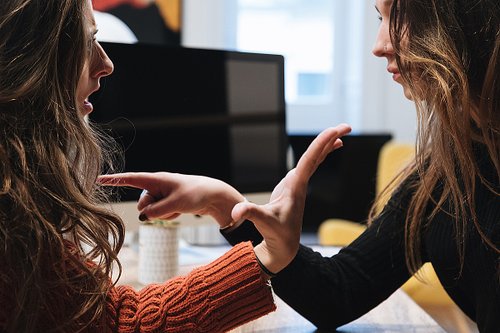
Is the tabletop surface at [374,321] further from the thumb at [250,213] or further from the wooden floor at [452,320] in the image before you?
the thumb at [250,213]

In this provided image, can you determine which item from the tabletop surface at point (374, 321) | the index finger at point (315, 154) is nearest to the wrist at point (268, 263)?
the index finger at point (315, 154)

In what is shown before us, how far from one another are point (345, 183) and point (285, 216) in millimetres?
2931

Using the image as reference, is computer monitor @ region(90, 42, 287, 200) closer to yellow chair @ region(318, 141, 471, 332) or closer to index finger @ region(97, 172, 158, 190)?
yellow chair @ region(318, 141, 471, 332)

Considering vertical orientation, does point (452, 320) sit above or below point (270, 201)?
below

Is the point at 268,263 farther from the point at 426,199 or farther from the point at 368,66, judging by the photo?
the point at 368,66

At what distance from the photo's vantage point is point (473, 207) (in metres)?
1.08

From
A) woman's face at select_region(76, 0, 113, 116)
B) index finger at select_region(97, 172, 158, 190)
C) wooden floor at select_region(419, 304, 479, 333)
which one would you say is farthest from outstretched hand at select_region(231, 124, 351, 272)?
wooden floor at select_region(419, 304, 479, 333)

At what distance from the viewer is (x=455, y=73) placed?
101cm

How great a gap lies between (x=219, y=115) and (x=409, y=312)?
0.65 meters

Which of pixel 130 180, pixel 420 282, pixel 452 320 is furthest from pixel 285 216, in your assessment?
pixel 420 282

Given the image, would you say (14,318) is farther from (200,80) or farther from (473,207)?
(200,80)

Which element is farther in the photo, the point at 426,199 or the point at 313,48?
the point at 313,48

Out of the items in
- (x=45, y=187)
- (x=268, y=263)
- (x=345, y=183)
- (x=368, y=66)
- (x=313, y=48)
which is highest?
(x=313, y=48)

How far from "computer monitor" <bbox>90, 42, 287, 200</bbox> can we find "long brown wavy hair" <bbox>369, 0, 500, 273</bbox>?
61cm
